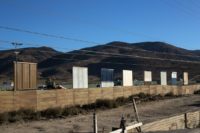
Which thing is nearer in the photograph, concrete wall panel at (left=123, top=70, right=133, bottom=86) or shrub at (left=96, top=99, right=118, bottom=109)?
shrub at (left=96, top=99, right=118, bottom=109)

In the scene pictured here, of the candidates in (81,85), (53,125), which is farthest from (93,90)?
(53,125)

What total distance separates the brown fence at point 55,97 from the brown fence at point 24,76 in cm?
70

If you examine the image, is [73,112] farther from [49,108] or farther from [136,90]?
[136,90]

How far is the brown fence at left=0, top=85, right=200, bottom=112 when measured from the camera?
92.4 feet

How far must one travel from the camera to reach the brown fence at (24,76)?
1198 inches

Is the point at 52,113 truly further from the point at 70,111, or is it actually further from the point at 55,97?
the point at 55,97

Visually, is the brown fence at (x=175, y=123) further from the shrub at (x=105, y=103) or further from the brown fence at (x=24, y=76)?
the brown fence at (x=24, y=76)

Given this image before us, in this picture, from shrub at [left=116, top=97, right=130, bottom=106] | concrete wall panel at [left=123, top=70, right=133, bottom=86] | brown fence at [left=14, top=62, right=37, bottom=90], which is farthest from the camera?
concrete wall panel at [left=123, top=70, right=133, bottom=86]

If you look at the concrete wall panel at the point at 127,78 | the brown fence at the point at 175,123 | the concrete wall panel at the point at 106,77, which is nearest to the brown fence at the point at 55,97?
the concrete wall panel at the point at 127,78

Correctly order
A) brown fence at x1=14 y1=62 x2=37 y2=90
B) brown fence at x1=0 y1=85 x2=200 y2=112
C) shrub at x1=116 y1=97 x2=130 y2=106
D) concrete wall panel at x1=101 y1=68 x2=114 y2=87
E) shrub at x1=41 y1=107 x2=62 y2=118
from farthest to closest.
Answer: concrete wall panel at x1=101 y1=68 x2=114 y2=87 < shrub at x1=116 y1=97 x2=130 y2=106 < brown fence at x1=14 y1=62 x2=37 y2=90 < shrub at x1=41 y1=107 x2=62 y2=118 < brown fence at x1=0 y1=85 x2=200 y2=112

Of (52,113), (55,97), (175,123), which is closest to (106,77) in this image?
(55,97)

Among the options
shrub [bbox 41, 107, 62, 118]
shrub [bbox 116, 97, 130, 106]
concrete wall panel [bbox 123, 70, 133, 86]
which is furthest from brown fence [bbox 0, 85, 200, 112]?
concrete wall panel [bbox 123, 70, 133, 86]

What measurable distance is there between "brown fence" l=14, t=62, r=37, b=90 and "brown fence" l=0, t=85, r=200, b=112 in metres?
0.70

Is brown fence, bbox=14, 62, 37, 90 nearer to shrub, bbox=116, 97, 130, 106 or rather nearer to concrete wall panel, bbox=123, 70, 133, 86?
shrub, bbox=116, 97, 130, 106
